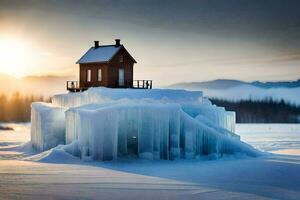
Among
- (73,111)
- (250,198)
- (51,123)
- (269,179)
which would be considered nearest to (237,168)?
(269,179)

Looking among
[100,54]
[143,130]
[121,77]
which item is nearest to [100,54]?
[100,54]

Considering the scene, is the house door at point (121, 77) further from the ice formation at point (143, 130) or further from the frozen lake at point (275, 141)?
the frozen lake at point (275, 141)

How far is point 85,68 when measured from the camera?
45.2m

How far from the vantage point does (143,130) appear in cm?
3238

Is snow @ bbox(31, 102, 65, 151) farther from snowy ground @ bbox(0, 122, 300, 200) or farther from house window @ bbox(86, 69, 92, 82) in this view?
snowy ground @ bbox(0, 122, 300, 200)

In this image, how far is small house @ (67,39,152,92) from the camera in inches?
1716

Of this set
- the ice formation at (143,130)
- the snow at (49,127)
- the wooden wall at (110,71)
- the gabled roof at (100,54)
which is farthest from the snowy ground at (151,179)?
the gabled roof at (100,54)

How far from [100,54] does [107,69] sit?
92.7 inches

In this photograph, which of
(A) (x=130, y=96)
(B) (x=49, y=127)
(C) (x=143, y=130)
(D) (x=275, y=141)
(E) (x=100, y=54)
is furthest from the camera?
(D) (x=275, y=141)

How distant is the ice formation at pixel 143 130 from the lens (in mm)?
31688

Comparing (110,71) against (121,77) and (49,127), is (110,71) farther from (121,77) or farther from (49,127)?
(49,127)

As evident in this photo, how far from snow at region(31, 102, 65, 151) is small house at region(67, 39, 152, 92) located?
203 inches

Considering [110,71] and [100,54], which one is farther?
[100,54]

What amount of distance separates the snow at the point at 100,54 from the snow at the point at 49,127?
6.89 metres
